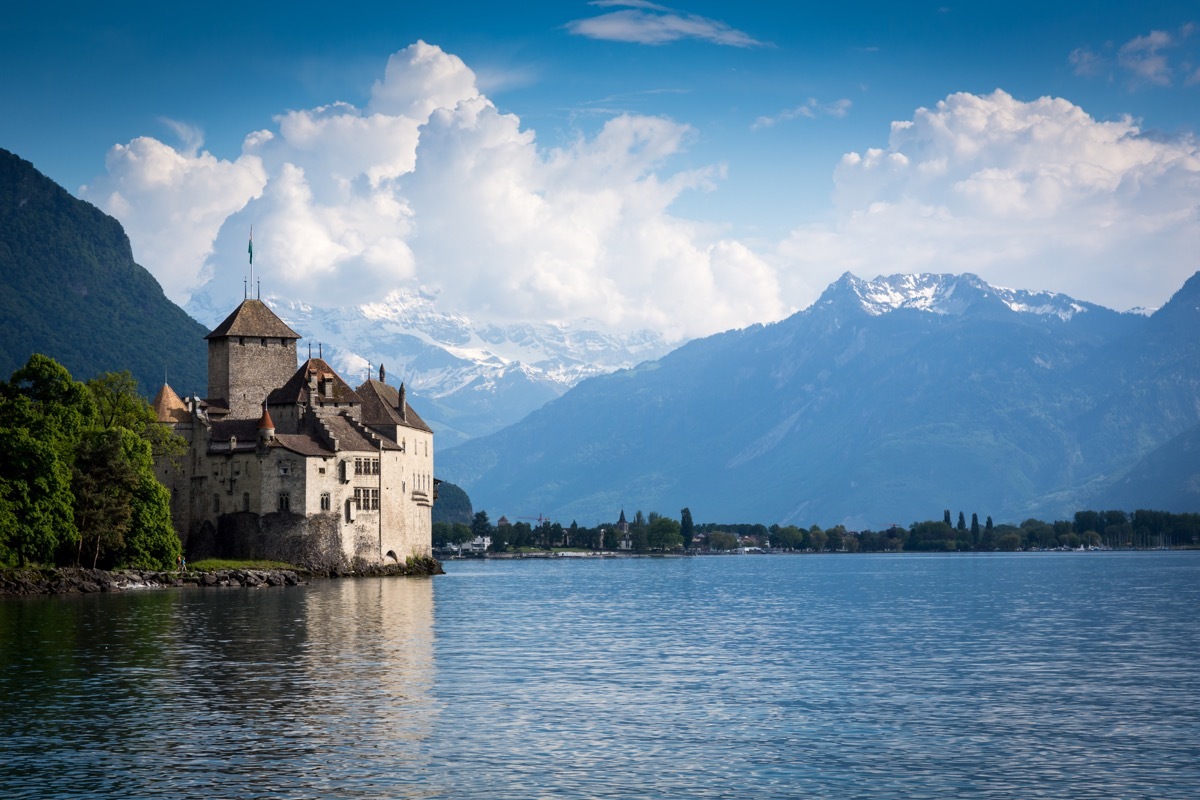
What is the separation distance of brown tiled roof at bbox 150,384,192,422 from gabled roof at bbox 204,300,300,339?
891 cm

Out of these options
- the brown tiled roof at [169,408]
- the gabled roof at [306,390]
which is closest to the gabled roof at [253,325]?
the gabled roof at [306,390]

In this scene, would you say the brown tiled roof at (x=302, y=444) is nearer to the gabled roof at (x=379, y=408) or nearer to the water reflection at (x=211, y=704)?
the gabled roof at (x=379, y=408)

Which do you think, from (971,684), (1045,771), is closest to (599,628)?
(971,684)

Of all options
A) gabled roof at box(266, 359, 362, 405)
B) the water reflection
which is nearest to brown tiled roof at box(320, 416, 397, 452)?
gabled roof at box(266, 359, 362, 405)

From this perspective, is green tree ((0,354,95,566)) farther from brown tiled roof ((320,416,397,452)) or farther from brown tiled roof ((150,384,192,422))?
brown tiled roof ((320,416,397,452))

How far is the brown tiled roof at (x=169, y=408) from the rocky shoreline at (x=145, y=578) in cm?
1896

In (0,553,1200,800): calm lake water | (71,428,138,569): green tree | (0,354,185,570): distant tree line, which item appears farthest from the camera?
(71,428,138,569): green tree

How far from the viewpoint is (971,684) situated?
170ft

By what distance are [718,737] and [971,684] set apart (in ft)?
49.5

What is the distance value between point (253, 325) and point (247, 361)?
3831mm

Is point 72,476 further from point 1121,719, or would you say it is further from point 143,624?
point 1121,719

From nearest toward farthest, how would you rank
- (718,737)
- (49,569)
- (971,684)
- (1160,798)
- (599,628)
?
(1160,798) < (718,737) < (971,684) < (599,628) < (49,569)

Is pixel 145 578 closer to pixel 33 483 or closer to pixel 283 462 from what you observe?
pixel 33 483

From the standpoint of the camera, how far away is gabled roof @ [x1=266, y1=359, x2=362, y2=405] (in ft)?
455
